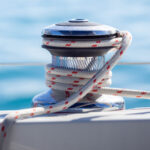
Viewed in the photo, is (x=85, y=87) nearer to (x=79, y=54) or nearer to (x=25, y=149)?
(x=79, y=54)

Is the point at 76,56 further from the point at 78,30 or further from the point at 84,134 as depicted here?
the point at 84,134

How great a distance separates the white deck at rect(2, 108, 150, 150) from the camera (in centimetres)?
93

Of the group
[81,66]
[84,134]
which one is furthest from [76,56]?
[84,134]

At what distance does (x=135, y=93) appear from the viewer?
1.11 meters

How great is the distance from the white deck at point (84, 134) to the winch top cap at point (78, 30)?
0.25 meters

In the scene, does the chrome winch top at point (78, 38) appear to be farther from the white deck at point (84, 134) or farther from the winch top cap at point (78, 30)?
the white deck at point (84, 134)

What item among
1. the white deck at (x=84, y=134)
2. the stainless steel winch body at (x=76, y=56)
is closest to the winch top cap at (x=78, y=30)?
the stainless steel winch body at (x=76, y=56)

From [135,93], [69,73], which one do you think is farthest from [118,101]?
A: [69,73]

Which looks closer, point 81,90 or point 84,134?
point 84,134

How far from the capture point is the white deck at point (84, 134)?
3.05 ft

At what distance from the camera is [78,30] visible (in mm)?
1053

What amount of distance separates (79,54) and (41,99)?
188 millimetres

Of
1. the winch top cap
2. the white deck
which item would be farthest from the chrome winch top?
the white deck

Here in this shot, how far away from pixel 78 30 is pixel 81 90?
0.17 metres
